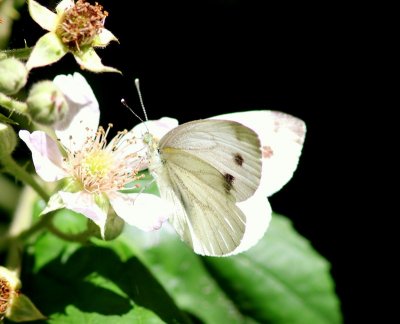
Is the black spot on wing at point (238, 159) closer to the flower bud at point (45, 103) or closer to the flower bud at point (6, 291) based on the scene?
the flower bud at point (45, 103)

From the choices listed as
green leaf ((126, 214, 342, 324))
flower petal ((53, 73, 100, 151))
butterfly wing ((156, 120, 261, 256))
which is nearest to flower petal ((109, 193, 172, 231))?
butterfly wing ((156, 120, 261, 256))

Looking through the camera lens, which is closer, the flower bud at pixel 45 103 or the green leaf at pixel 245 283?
the flower bud at pixel 45 103

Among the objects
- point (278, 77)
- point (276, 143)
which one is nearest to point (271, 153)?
point (276, 143)

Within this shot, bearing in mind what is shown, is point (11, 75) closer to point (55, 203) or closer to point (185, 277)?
point (55, 203)

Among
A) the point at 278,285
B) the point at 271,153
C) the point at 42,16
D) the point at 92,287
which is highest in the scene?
the point at 42,16

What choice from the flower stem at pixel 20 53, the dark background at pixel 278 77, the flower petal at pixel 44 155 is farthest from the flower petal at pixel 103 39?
the dark background at pixel 278 77

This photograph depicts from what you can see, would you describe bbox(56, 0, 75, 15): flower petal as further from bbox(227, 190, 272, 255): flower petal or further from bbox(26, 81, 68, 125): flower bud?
bbox(227, 190, 272, 255): flower petal

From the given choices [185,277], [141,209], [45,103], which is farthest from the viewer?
[185,277]
